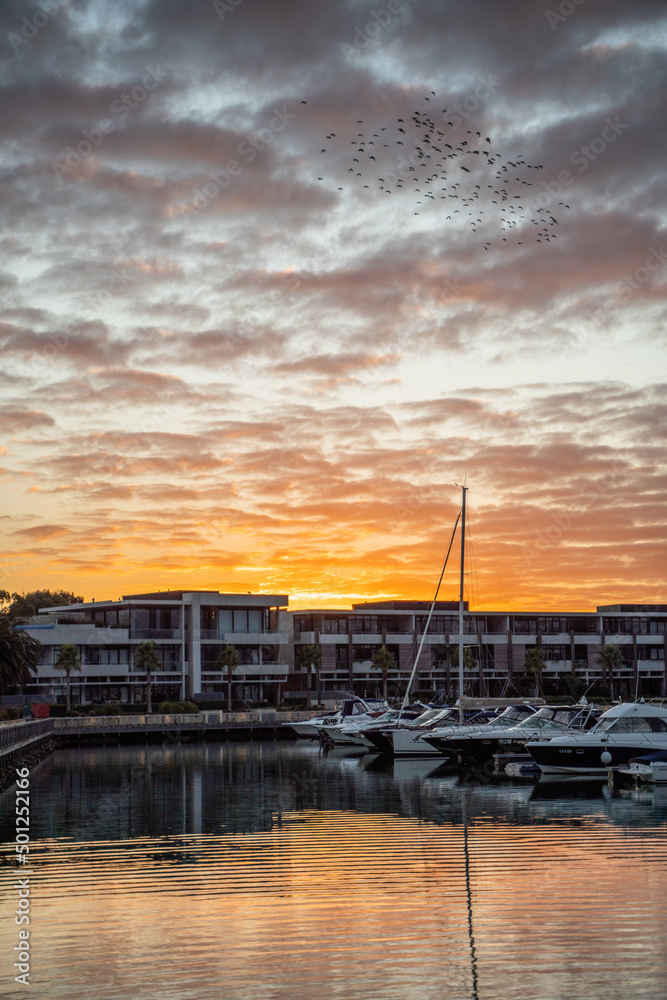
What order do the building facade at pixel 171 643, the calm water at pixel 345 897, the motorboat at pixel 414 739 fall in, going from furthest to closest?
the building facade at pixel 171 643 → the motorboat at pixel 414 739 → the calm water at pixel 345 897

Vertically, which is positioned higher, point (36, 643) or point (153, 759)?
point (36, 643)

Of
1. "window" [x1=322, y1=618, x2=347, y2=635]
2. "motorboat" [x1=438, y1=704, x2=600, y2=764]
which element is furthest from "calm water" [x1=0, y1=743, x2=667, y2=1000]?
"window" [x1=322, y1=618, x2=347, y2=635]

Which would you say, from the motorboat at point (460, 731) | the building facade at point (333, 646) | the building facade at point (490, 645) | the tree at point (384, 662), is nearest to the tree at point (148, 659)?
the building facade at point (333, 646)

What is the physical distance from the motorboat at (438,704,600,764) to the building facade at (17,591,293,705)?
2063 inches

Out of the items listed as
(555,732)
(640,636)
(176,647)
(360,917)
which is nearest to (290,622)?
(176,647)

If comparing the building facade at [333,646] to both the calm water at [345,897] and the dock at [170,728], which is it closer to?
the dock at [170,728]

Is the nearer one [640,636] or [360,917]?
[360,917]

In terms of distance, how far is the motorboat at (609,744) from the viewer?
49.0 metres

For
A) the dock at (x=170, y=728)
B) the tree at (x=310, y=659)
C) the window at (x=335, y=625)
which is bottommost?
the dock at (x=170, y=728)

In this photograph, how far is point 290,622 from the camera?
122 metres

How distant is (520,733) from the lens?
186 feet

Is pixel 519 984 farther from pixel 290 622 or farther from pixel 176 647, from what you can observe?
pixel 290 622

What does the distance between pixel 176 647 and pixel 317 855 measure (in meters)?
82.5

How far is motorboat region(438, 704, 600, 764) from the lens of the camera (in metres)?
56.9
